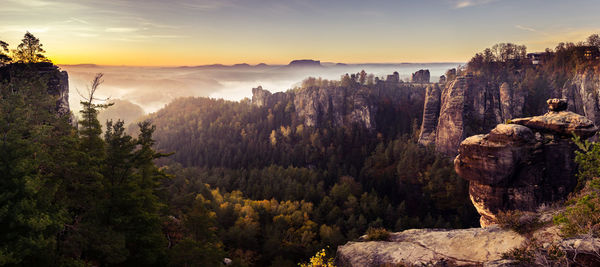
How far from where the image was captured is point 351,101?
13075 centimetres

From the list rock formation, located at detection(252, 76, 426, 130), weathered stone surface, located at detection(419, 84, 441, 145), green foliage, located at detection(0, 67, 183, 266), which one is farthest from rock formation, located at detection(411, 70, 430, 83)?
green foliage, located at detection(0, 67, 183, 266)

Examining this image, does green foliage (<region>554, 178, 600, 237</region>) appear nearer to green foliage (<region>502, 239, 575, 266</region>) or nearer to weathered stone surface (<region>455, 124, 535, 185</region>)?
green foliage (<region>502, 239, 575, 266</region>)

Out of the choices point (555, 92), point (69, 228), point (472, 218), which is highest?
point (555, 92)

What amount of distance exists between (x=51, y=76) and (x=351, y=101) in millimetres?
107883

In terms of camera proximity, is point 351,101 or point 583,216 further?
point 351,101

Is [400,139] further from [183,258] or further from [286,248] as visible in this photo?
[183,258]

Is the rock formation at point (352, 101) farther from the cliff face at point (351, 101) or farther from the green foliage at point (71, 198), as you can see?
the green foliage at point (71, 198)

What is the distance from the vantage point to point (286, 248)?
48.2 meters

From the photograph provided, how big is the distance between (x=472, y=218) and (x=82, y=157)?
76.9 metres

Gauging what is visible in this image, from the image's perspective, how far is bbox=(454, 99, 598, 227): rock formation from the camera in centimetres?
2933

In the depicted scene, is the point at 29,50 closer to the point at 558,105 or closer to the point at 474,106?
the point at 558,105

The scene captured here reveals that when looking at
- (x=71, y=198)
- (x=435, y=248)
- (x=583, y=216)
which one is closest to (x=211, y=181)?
(x=71, y=198)

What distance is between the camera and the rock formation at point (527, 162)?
→ 2933cm

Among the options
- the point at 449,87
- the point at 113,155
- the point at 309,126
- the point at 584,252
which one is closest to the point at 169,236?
the point at 113,155
